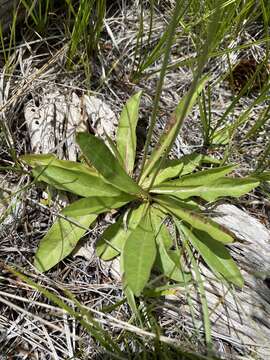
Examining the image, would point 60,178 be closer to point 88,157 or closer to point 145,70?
point 88,157

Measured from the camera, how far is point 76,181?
67.1 inches

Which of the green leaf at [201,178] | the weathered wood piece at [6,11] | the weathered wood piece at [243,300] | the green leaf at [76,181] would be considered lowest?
the weathered wood piece at [243,300]

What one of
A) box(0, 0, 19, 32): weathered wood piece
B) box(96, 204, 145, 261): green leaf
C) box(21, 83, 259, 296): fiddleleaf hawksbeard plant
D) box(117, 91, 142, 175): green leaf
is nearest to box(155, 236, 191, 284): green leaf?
box(21, 83, 259, 296): fiddleleaf hawksbeard plant

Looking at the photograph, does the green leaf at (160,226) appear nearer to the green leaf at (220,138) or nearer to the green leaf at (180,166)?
the green leaf at (180,166)

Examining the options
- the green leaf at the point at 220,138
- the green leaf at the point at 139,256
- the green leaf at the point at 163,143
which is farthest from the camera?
the green leaf at the point at 220,138

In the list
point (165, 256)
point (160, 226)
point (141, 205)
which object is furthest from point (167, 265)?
point (141, 205)

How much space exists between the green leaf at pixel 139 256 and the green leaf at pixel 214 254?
117 mm

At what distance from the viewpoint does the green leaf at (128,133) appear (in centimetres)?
185

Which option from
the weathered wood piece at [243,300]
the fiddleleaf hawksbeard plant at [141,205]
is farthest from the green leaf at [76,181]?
the weathered wood piece at [243,300]

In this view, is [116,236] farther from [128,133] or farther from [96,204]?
[128,133]

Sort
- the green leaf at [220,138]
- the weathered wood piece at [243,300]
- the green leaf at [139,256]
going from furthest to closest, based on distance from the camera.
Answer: the green leaf at [220,138]
the weathered wood piece at [243,300]
the green leaf at [139,256]

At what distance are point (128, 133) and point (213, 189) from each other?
39cm

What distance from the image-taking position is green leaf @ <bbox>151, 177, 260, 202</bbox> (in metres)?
1.71

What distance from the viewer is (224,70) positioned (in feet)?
7.11
